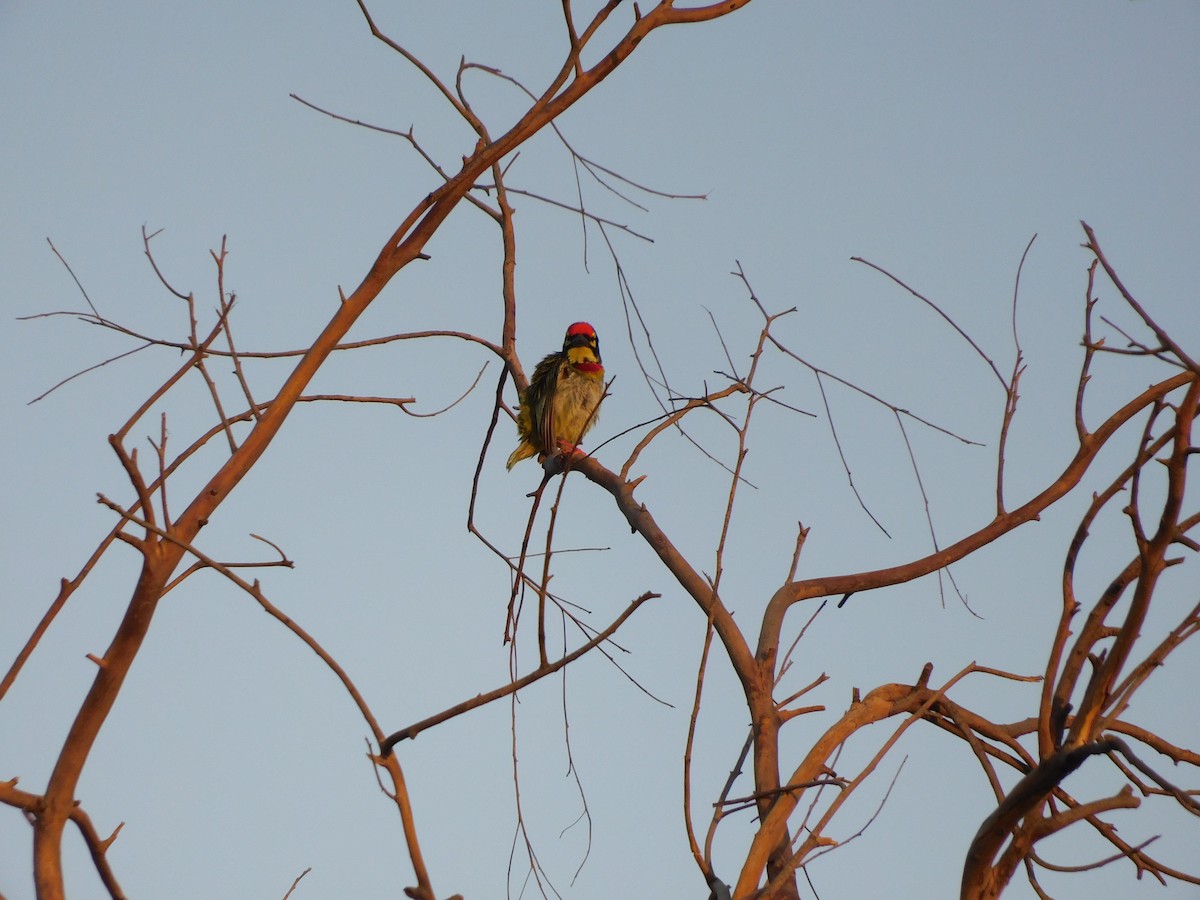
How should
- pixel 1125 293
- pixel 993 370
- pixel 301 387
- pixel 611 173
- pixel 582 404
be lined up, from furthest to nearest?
1. pixel 582 404
2. pixel 611 173
3. pixel 993 370
4. pixel 301 387
5. pixel 1125 293

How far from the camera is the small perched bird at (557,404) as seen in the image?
6023 mm

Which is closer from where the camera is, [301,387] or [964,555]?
[301,387]

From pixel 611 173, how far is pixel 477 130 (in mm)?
390

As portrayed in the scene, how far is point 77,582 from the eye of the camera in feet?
6.62

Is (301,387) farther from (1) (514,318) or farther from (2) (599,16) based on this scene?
(1) (514,318)

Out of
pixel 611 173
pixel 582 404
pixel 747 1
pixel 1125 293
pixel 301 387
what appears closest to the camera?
pixel 1125 293

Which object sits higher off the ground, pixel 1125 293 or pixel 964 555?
pixel 964 555

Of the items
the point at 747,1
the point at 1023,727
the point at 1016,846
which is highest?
the point at 747,1

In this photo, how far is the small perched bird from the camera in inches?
237

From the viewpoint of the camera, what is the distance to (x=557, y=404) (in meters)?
6.02

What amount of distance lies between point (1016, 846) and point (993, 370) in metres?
1.31

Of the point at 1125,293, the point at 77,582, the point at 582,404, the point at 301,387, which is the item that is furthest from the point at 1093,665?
the point at 582,404

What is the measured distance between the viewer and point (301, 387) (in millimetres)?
2309

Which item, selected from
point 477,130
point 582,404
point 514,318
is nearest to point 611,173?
point 477,130
